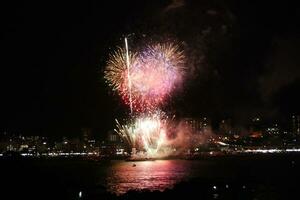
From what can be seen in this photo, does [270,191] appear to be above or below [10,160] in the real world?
below

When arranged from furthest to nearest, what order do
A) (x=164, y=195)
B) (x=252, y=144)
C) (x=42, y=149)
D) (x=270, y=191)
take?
(x=252, y=144) < (x=42, y=149) < (x=270, y=191) < (x=164, y=195)

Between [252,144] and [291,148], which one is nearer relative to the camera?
[291,148]

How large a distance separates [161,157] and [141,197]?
3896 inches

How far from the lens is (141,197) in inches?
1121

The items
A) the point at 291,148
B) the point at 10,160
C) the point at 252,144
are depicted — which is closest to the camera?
the point at 10,160

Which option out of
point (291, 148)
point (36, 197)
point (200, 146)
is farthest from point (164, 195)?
point (291, 148)

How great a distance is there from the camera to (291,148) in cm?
17912

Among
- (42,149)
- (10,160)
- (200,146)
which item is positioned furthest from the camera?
(200,146)

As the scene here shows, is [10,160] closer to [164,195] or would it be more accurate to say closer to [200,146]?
[164,195]

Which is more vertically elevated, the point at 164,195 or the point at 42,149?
the point at 42,149

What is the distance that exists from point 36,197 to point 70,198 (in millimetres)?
1987

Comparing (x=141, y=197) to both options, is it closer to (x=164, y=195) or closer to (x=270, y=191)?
(x=164, y=195)

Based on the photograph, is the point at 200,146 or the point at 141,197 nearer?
the point at 141,197

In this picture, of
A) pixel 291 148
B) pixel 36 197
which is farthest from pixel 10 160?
pixel 291 148
